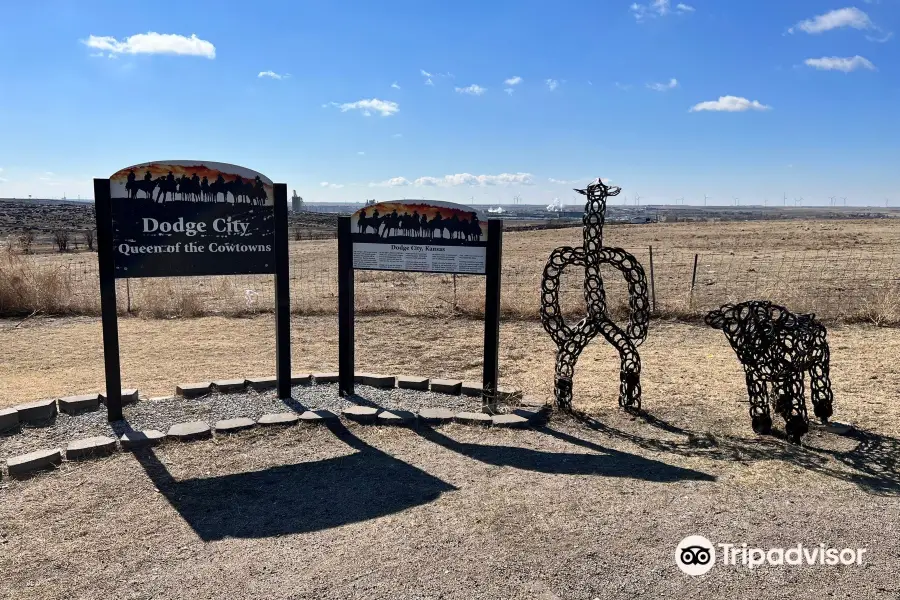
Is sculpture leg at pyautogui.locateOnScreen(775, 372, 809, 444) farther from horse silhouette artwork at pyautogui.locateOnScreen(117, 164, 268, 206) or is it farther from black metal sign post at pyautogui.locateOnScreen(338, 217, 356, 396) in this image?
horse silhouette artwork at pyautogui.locateOnScreen(117, 164, 268, 206)

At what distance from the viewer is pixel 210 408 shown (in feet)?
20.7

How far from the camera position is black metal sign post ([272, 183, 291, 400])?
6.54 metres

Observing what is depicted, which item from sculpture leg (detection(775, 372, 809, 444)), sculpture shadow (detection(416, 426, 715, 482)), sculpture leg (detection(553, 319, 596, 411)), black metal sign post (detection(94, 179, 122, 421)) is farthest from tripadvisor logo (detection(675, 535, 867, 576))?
black metal sign post (detection(94, 179, 122, 421))

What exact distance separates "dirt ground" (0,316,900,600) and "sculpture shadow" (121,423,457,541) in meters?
0.02

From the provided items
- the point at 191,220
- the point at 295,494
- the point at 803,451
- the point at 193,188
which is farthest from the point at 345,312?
the point at 803,451

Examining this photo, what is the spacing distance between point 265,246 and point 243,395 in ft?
5.13

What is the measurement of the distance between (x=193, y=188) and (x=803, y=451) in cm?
583

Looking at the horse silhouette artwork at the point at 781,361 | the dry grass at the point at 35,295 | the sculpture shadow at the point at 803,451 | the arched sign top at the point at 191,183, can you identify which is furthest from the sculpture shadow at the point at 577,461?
the dry grass at the point at 35,295

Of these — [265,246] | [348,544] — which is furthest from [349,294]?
[348,544]

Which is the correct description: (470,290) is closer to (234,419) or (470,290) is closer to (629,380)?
(629,380)

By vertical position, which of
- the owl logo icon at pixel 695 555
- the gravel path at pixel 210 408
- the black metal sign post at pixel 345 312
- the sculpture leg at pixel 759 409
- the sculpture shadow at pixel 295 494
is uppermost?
the black metal sign post at pixel 345 312

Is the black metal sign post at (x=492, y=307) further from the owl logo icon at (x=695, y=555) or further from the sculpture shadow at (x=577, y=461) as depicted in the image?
the owl logo icon at (x=695, y=555)

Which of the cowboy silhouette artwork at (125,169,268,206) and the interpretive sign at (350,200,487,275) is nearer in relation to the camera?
the cowboy silhouette artwork at (125,169,268,206)

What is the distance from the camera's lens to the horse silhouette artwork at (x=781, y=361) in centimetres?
561
